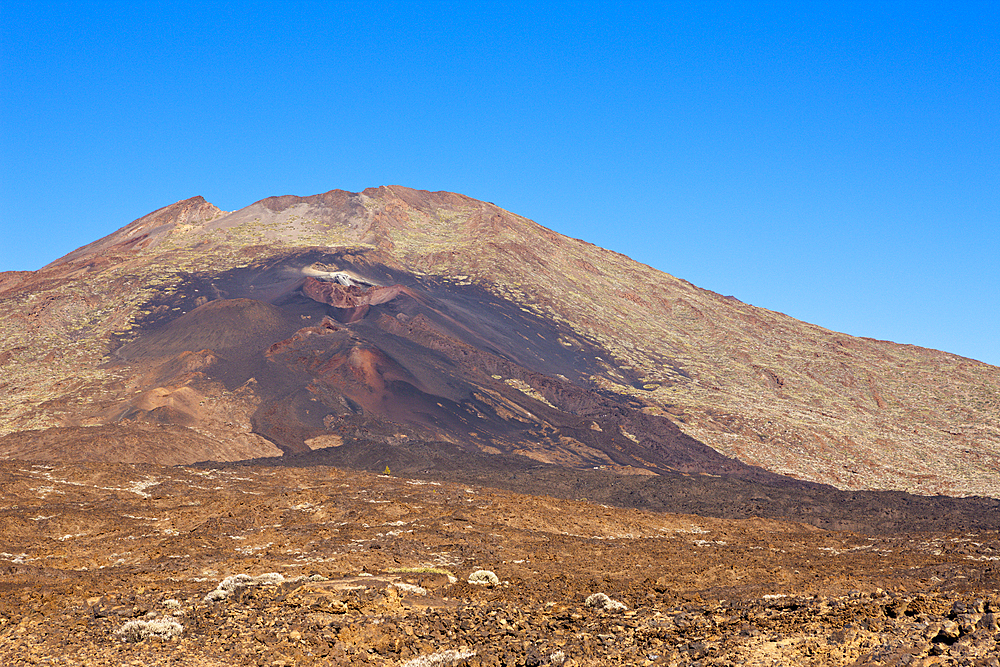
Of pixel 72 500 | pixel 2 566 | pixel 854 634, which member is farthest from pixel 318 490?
pixel 854 634

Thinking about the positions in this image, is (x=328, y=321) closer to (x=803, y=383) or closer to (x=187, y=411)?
(x=187, y=411)

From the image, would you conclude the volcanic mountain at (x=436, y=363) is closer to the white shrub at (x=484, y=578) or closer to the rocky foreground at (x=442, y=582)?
the rocky foreground at (x=442, y=582)

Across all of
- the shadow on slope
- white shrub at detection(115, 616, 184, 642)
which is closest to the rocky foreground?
white shrub at detection(115, 616, 184, 642)

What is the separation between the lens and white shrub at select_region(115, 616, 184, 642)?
13477mm

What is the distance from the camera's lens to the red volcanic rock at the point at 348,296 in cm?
7956

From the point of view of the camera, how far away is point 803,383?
97.8m

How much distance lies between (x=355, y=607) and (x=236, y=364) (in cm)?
5077

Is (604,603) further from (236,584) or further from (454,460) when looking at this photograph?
(454,460)

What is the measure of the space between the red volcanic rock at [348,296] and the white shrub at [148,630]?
65.3 metres

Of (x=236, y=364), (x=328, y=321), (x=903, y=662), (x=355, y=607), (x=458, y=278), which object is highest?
(x=458, y=278)

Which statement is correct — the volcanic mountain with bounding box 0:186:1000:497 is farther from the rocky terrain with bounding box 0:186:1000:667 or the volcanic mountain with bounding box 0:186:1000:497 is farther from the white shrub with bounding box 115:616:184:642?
the white shrub with bounding box 115:616:184:642

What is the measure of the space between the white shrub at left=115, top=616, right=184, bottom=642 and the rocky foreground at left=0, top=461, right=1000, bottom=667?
0.02m

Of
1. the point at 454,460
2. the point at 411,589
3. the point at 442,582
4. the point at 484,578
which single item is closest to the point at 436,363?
the point at 454,460

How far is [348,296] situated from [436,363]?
16.8 m
